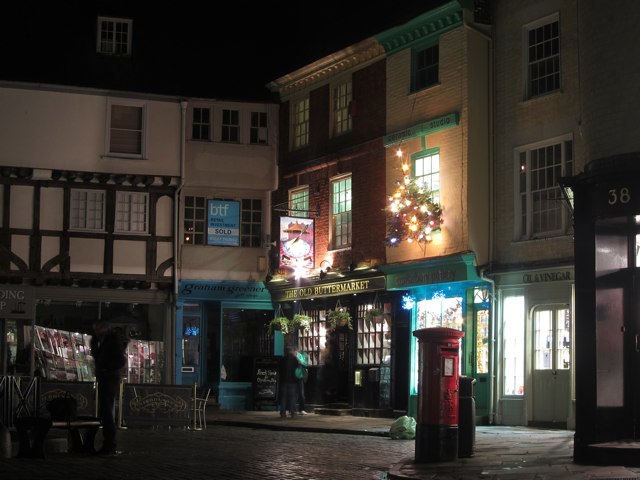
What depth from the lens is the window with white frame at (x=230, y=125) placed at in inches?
1262

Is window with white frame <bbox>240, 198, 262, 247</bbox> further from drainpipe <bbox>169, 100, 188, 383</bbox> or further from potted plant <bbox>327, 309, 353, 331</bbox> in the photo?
potted plant <bbox>327, 309, 353, 331</bbox>

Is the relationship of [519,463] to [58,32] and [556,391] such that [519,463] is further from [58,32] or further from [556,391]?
[58,32]

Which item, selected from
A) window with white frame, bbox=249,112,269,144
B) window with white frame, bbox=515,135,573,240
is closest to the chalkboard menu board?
window with white frame, bbox=249,112,269,144

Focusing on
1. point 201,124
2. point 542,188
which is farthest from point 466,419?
point 201,124

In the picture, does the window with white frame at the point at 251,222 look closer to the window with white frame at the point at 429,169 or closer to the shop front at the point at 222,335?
the shop front at the point at 222,335

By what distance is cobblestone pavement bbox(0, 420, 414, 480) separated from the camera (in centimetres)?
1248

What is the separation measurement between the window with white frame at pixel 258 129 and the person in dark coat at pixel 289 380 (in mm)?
8440

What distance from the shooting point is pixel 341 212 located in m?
28.6

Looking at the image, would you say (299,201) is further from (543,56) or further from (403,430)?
(403,430)

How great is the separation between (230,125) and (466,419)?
18.9 m

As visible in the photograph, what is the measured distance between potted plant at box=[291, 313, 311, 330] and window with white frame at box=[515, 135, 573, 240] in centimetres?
846

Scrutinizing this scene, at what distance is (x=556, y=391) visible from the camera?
70.5ft

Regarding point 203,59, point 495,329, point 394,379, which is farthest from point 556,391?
point 203,59

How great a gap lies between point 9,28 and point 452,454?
78.0 feet
